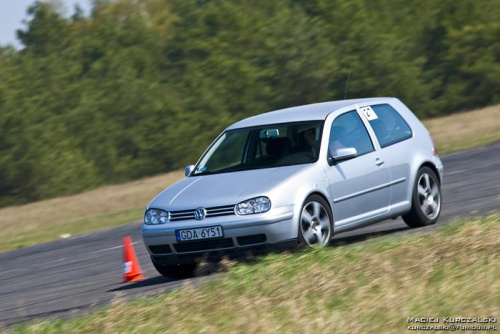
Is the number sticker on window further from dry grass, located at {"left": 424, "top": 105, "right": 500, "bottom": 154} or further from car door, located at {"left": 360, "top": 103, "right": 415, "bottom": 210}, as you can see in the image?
dry grass, located at {"left": 424, "top": 105, "right": 500, "bottom": 154}

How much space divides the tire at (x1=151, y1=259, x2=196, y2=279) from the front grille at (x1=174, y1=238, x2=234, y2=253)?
39 cm

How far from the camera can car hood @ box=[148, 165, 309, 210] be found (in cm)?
1012

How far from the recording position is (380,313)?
6.79 metres

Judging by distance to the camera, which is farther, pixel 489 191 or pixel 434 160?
pixel 489 191

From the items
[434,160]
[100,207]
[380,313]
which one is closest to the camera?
[380,313]

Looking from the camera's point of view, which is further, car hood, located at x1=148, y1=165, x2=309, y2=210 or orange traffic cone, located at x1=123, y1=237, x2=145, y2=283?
orange traffic cone, located at x1=123, y1=237, x2=145, y2=283

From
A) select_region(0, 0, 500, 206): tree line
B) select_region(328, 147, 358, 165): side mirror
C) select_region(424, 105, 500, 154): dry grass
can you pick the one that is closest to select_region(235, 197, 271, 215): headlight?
select_region(328, 147, 358, 165): side mirror

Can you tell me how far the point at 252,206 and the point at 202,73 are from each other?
46.2 meters

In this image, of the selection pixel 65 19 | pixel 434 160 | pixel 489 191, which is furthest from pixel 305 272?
pixel 65 19

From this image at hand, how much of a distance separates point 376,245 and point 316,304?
7.28 feet

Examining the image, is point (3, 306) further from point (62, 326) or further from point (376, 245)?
point (376, 245)

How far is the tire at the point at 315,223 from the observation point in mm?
10227

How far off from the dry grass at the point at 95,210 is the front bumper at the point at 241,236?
10.6m

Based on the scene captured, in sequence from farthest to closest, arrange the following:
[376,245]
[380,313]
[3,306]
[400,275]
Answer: [3,306], [376,245], [400,275], [380,313]
